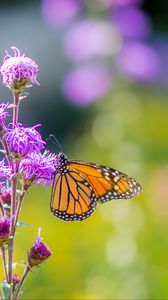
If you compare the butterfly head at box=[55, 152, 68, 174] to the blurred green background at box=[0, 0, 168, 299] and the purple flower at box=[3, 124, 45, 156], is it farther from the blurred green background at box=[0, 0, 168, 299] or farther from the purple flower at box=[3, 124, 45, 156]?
the blurred green background at box=[0, 0, 168, 299]

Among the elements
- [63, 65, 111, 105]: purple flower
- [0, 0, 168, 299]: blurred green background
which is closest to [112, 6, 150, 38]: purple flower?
[0, 0, 168, 299]: blurred green background

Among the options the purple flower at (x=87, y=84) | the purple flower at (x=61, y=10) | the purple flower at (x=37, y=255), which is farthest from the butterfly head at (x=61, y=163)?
the purple flower at (x=61, y=10)

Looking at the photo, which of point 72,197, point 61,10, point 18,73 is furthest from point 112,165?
point 18,73

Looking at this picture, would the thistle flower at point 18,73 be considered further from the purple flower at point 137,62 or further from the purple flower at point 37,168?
the purple flower at point 137,62

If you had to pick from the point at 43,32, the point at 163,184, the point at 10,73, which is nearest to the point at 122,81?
the point at 163,184

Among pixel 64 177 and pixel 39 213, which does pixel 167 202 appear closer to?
pixel 39 213

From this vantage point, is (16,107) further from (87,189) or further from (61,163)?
(87,189)

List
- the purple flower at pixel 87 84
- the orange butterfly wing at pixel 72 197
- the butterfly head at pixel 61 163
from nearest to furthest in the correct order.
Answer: the butterfly head at pixel 61 163, the orange butterfly wing at pixel 72 197, the purple flower at pixel 87 84
